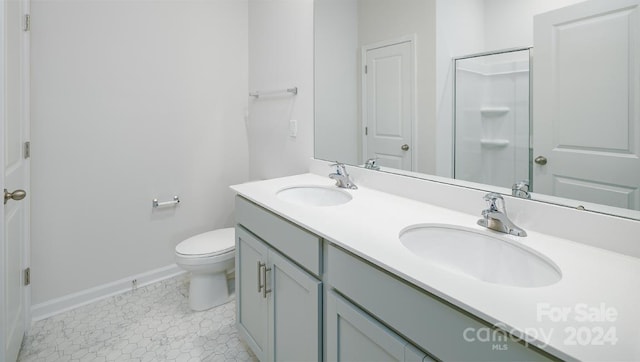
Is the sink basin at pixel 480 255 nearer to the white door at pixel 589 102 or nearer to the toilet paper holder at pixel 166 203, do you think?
the white door at pixel 589 102

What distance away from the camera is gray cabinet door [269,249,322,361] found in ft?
3.67

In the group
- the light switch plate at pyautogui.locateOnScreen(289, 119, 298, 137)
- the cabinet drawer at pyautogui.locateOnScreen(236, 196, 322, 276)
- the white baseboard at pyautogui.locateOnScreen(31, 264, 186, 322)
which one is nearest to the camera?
the cabinet drawer at pyautogui.locateOnScreen(236, 196, 322, 276)

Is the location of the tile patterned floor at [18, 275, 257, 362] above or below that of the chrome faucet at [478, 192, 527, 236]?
below

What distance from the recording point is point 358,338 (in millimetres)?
944

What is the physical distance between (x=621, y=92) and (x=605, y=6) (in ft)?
0.82

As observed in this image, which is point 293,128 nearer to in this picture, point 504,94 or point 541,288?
point 504,94

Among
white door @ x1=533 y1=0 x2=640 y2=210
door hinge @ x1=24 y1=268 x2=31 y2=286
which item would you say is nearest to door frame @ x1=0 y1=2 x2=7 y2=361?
door hinge @ x1=24 y1=268 x2=31 y2=286

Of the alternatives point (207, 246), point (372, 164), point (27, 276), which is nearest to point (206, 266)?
point (207, 246)

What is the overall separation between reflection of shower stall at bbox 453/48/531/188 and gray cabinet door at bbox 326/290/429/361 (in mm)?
678

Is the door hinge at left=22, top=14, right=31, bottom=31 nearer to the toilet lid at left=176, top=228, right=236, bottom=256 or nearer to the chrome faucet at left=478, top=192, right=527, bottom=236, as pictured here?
the toilet lid at left=176, top=228, right=236, bottom=256

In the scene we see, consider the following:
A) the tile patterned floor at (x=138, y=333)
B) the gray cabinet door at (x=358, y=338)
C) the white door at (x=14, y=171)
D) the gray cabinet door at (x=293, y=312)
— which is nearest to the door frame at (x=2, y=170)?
the white door at (x=14, y=171)

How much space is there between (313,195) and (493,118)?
3.07 feet

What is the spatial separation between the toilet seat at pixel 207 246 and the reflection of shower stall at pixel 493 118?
1.43 m

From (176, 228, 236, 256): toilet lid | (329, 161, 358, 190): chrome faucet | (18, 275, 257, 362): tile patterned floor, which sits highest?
(329, 161, 358, 190): chrome faucet
